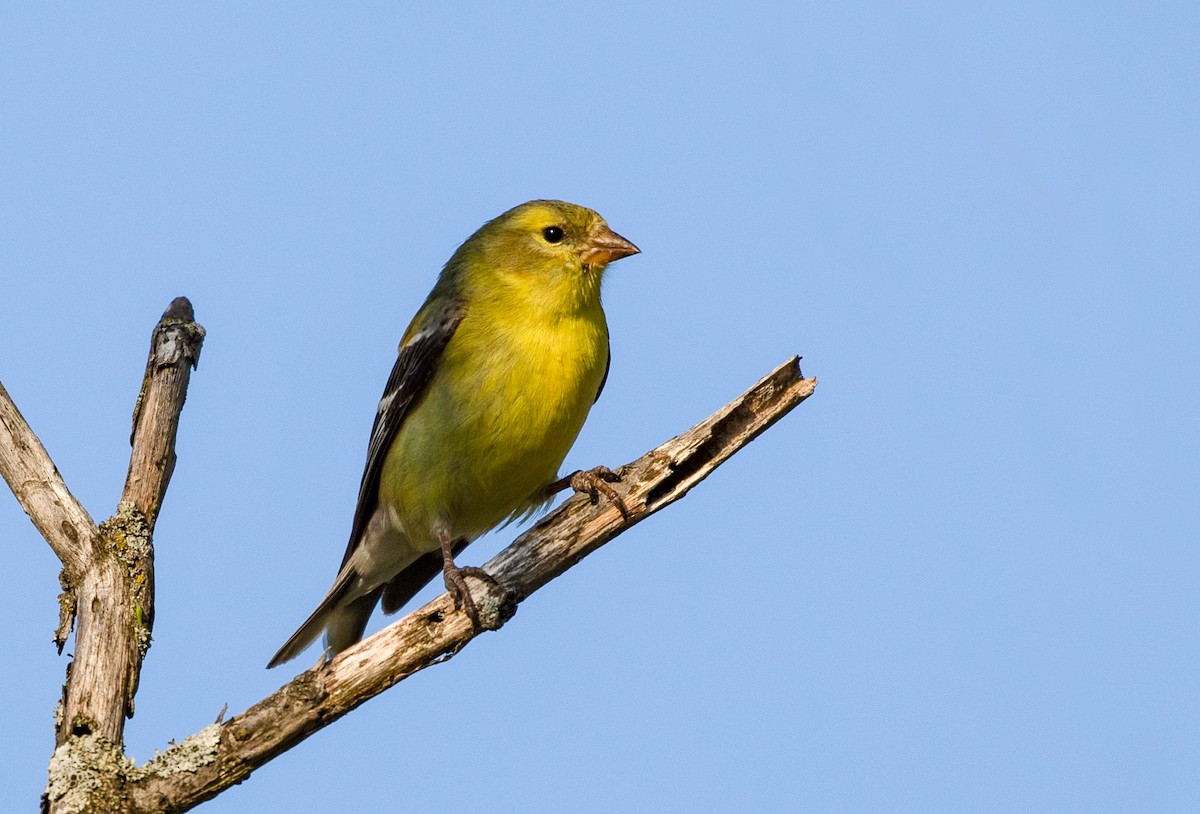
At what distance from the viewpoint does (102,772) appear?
520 centimetres

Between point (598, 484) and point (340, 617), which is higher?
point (340, 617)

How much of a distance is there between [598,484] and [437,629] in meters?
1.04

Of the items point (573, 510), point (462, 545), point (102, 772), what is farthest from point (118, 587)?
point (462, 545)

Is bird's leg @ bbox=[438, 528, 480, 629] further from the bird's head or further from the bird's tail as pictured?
the bird's head

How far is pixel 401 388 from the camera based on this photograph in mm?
7449

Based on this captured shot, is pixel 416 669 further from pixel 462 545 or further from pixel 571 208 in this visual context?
pixel 571 208

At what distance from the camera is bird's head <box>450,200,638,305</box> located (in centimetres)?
741

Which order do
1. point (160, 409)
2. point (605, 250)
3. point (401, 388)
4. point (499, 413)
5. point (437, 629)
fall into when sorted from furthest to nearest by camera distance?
point (605, 250) < point (401, 388) < point (499, 413) < point (160, 409) < point (437, 629)

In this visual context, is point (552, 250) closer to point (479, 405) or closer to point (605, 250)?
point (605, 250)

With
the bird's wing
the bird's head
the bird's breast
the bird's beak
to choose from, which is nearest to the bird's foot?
the bird's breast

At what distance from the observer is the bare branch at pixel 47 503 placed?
5.78 metres

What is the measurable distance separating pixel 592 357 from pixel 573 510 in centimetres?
134

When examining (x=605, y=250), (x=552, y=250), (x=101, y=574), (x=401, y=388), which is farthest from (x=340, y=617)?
(x=605, y=250)

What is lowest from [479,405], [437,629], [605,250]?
[437,629]
